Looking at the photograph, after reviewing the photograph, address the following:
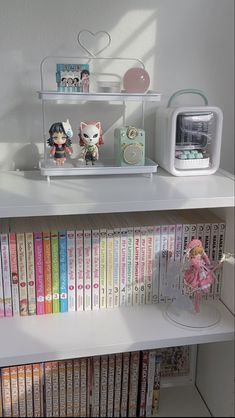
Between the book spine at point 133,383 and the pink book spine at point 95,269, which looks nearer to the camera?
the pink book spine at point 95,269

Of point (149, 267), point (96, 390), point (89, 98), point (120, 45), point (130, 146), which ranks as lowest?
point (96, 390)

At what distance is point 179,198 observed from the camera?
0.92m

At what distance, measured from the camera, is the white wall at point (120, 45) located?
3.50 feet

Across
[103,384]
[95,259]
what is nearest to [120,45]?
[95,259]

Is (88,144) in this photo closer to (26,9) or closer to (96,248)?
(96,248)

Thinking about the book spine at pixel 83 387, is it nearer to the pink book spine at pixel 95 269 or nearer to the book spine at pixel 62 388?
the book spine at pixel 62 388

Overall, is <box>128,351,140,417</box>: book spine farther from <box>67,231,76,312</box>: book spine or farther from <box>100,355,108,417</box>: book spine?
<box>67,231,76,312</box>: book spine

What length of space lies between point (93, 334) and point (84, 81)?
59 cm

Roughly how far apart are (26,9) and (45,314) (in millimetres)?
736

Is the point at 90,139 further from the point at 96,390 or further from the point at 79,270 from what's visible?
the point at 96,390

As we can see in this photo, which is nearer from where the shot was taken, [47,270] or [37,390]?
[47,270]

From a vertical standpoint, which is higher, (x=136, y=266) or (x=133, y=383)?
(x=136, y=266)

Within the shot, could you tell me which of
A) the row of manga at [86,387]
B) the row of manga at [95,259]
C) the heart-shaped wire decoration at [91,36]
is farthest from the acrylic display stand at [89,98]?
the row of manga at [86,387]

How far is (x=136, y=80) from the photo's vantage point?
105 centimetres
